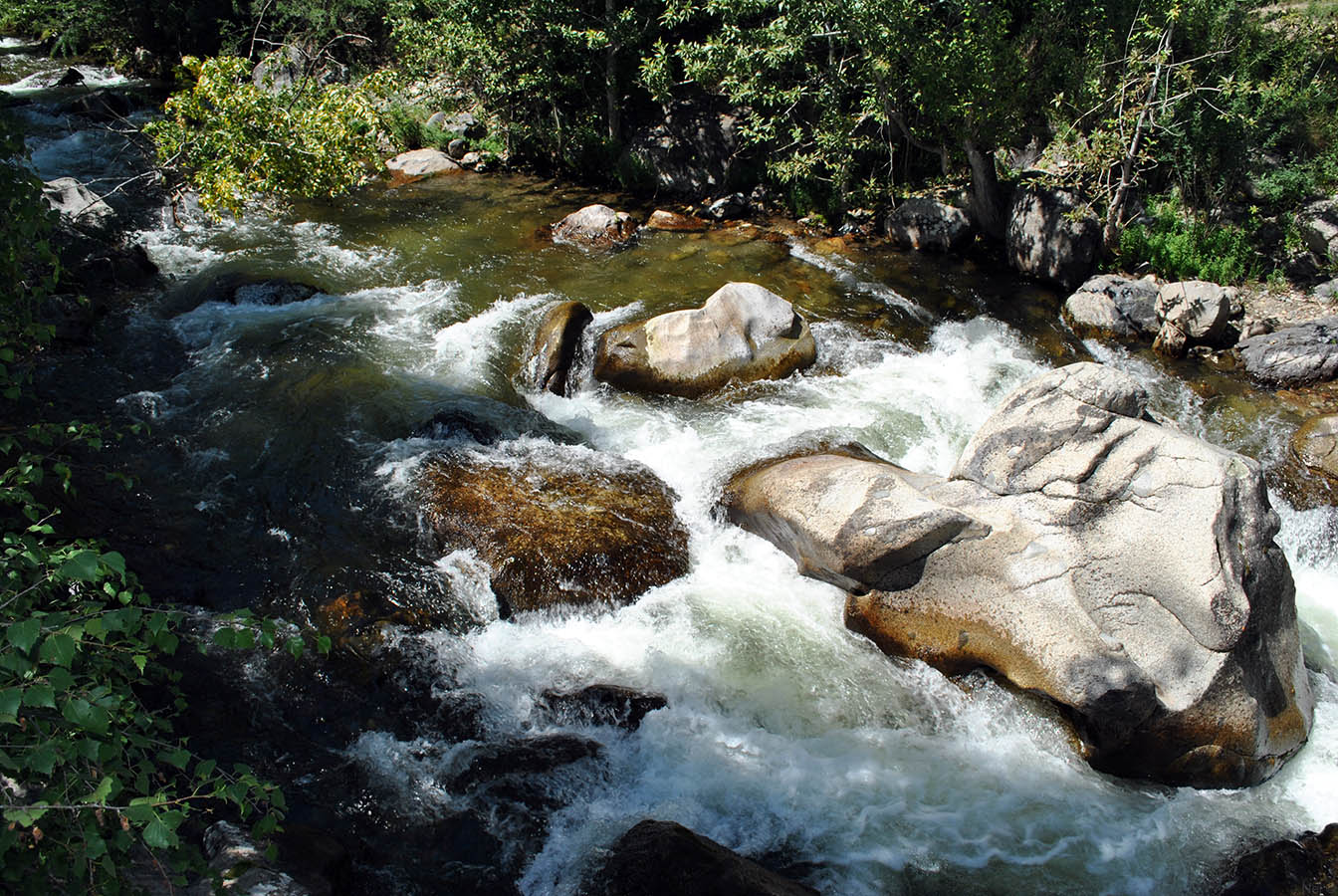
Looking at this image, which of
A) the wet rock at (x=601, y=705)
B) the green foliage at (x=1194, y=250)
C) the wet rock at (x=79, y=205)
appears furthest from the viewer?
the wet rock at (x=79, y=205)

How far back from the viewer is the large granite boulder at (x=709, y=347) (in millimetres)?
11062

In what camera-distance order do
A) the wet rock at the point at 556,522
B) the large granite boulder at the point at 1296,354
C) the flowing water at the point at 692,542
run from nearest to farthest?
the flowing water at the point at 692,542 → the wet rock at the point at 556,522 → the large granite boulder at the point at 1296,354

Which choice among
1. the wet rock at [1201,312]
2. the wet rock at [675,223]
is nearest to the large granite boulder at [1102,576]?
the wet rock at [1201,312]

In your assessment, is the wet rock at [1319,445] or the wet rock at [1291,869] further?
the wet rock at [1319,445]

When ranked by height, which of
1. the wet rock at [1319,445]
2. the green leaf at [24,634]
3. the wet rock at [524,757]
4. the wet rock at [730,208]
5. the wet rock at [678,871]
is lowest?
the wet rock at [524,757]

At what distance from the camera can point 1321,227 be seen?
1295 cm

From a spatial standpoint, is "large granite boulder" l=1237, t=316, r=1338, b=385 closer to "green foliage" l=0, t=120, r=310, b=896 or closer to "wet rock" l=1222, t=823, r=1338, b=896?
"wet rock" l=1222, t=823, r=1338, b=896

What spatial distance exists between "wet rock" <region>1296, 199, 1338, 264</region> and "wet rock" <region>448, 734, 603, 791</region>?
13.8m

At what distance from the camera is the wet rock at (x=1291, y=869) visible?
18.7 feet

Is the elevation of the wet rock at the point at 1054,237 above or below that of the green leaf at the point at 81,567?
below

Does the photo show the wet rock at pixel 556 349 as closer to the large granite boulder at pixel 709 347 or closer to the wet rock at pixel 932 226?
the large granite boulder at pixel 709 347

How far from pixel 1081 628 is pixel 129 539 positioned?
28.9 feet

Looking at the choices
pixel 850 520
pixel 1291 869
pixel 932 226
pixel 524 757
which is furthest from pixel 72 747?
pixel 932 226

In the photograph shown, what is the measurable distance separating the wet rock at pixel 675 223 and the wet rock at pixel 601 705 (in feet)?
39.3
